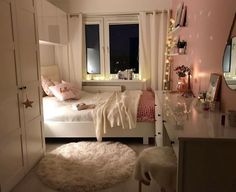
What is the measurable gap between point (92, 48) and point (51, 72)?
1086mm

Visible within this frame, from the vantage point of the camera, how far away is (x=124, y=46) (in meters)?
5.36

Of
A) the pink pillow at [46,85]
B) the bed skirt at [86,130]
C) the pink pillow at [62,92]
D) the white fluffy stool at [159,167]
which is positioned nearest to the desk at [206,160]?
the white fluffy stool at [159,167]

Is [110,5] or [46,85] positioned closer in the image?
[46,85]

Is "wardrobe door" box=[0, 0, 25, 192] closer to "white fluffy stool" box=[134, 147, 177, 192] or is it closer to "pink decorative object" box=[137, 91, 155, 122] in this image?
"white fluffy stool" box=[134, 147, 177, 192]

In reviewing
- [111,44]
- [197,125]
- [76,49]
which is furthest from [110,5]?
[197,125]

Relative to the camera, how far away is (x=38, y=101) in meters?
2.95

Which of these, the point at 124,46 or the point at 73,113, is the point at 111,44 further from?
the point at 73,113

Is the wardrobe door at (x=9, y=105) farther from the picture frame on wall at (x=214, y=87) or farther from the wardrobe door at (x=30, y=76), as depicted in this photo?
the picture frame on wall at (x=214, y=87)

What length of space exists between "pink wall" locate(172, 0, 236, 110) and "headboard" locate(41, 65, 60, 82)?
101 inches

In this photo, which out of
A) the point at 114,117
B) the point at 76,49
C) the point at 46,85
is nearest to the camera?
the point at 114,117

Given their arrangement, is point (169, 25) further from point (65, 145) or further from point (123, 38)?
point (65, 145)

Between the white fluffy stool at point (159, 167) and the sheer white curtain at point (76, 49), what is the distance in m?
3.62

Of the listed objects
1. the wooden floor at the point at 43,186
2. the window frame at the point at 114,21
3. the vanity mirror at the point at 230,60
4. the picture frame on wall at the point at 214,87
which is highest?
the window frame at the point at 114,21

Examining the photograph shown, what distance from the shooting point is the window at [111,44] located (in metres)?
5.26
